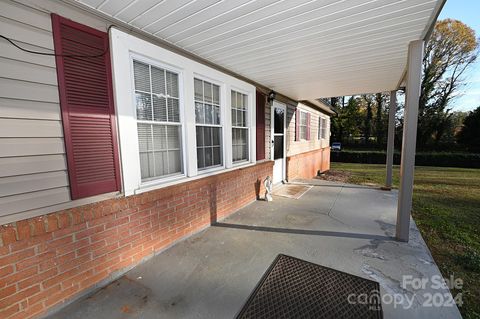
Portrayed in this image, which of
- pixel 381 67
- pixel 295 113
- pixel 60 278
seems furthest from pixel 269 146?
pixel 60 278

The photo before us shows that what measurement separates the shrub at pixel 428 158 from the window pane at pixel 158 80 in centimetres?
1766

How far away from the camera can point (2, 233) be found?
1.53m

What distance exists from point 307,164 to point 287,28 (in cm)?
702

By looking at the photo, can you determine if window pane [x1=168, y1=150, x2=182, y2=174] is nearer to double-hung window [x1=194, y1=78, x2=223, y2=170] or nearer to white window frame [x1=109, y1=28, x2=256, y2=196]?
white window frame [x1=109, y1=28, x2=256, y2=196]

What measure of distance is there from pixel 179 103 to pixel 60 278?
2261 millimetres

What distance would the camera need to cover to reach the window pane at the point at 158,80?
263 cm

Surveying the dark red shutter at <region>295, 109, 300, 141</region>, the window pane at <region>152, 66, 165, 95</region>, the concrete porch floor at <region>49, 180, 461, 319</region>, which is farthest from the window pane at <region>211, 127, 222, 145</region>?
the dark red shutter at <region>295, 109, 300, 141</region>

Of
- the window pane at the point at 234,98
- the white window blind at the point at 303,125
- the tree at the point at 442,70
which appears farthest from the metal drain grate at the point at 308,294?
the tree at the point at 442,70

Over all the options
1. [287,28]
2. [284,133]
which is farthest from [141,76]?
[284,133]

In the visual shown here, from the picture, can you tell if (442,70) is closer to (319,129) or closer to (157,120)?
(319,129)

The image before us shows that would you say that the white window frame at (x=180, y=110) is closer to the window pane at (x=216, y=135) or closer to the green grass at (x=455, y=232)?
the window pane at (x=216, y=135)

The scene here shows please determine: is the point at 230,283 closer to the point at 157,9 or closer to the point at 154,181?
the point at 154,181

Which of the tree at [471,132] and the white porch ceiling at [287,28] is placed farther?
the tree at [471,132]

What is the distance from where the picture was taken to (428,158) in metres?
15.0
